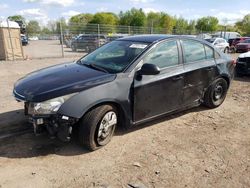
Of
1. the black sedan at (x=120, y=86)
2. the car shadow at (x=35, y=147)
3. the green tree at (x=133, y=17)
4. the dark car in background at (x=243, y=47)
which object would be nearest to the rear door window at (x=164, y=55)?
the black sedan at (x=120, y=86)

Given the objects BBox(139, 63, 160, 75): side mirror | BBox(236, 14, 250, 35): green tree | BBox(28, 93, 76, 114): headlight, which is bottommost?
BBox(236, 14, 250, 35): green tree

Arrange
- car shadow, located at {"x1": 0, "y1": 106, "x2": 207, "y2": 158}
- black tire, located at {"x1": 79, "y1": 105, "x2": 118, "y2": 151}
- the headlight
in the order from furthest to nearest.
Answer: car shadow, located at {"x1": 0, "y1": 106, "x2": 207, "y2": 158} < black tire, located at {"x1": 79, "y1": 105, "x2": 118, "y2": 151} < the headlight

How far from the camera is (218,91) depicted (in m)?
5.74

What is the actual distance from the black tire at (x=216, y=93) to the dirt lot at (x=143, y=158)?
697mm

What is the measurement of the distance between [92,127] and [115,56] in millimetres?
1468

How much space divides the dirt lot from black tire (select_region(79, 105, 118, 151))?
0.49 ft

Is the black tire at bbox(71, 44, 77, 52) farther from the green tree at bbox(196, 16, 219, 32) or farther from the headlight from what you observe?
the green tree at bbox(196, 16, 219, 32)

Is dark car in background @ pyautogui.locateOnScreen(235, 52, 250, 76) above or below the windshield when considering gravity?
below

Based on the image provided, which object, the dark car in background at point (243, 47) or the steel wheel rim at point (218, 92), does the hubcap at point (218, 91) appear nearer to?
the steel wheel rim at point (218, 92)

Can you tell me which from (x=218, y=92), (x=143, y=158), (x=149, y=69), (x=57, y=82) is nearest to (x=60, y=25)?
(x=218, y=92)

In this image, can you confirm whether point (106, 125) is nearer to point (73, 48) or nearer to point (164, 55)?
point (164, 55)

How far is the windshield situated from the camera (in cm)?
419

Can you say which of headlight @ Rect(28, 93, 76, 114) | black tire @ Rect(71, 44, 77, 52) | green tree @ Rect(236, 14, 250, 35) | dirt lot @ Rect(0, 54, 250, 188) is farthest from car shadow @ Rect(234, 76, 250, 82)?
green tree @ Rect(236, 14, 250, 35)

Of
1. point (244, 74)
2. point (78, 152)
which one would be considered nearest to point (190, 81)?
point (78, 152)
